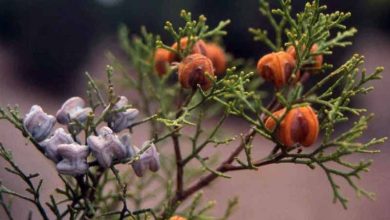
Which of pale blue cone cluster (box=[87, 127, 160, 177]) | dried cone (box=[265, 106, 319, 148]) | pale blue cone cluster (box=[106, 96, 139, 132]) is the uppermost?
pale blue cone cluster (box=[106, 96, 139, 132])

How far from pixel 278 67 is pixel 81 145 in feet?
0.92

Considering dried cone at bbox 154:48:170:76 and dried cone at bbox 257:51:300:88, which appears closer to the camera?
dried cone at bbox 257:51:300:88

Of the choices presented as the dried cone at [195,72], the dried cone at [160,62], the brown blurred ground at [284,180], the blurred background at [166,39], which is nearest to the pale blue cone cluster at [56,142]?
the dried cone at [195,72]

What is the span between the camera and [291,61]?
926mm

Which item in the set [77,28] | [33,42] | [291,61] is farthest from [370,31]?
[291,61]

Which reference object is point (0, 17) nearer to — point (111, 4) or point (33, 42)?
point (33, 42)

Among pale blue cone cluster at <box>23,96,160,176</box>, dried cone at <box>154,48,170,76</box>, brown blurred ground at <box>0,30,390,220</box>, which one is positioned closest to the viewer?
pale blue cone cluster at <box>23,96,160,176</box>

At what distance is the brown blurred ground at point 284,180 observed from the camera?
16.2 ft

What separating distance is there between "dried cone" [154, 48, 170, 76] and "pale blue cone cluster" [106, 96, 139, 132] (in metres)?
0.33

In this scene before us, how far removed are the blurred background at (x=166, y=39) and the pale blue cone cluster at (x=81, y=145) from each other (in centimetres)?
438

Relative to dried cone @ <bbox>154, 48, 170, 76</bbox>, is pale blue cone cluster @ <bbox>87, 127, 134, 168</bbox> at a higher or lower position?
lower

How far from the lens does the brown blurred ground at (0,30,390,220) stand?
16.2 ft

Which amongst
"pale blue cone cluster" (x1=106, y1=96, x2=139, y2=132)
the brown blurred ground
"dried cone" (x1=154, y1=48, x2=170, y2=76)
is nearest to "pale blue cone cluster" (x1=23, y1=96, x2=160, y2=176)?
"pale blue cone cluster" (x1=106, y1=96, x2=139, y2=132)

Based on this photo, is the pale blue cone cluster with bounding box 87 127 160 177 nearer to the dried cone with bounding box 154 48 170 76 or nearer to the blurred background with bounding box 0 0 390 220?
the dried cone with bounding box 154 48 170 76
